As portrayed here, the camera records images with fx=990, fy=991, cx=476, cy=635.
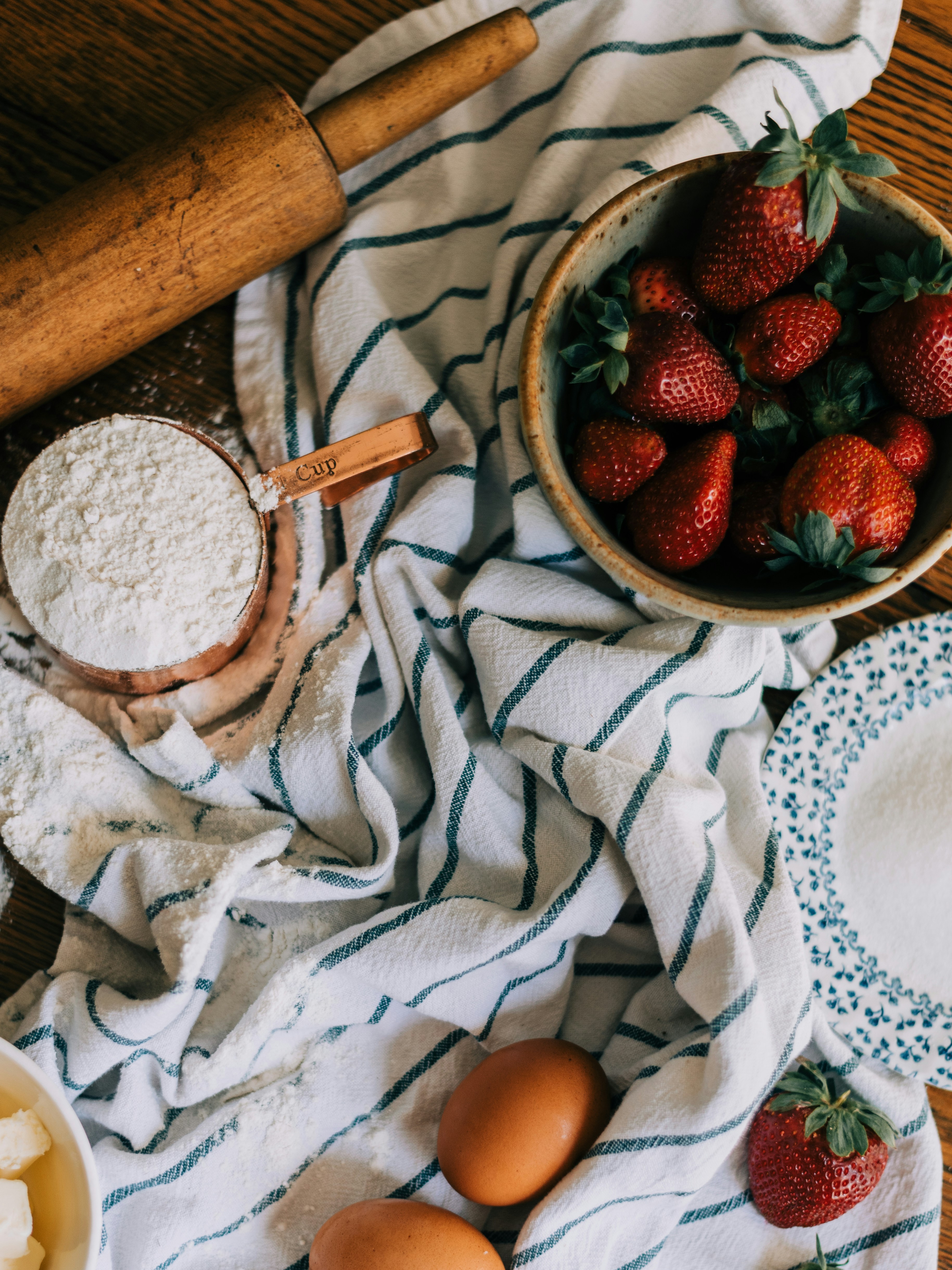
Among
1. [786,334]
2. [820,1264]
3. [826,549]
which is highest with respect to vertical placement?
[786,334]

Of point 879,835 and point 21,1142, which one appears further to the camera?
point 879,835

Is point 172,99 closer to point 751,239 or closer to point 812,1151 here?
point 751,239

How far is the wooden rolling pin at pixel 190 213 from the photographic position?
69 centimetres

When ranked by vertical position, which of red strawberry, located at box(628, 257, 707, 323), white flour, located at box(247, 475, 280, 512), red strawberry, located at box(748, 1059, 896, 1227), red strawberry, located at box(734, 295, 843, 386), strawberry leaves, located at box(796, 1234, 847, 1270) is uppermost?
red strawberry, located at box(628, 257, 707, 323)

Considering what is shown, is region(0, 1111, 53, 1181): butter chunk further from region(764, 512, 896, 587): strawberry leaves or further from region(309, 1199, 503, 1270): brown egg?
region(764, 512, 896, 587): strawberry leaves

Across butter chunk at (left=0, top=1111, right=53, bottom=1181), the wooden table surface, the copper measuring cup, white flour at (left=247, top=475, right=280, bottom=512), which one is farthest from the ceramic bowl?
white flour at (left=247, top=475, right=280, bottom=512)

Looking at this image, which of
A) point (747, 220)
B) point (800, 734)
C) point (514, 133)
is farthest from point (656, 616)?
point (514, 133)

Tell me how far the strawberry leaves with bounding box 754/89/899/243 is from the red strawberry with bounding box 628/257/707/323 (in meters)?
0.08

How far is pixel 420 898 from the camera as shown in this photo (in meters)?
0.78

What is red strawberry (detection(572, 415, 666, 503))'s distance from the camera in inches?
25.8

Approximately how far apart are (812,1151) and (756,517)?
46cm

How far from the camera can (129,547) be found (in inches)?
27.2

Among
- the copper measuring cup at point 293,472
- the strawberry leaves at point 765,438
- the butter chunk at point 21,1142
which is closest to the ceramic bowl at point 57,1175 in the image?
the butter chunk at point 21,1142

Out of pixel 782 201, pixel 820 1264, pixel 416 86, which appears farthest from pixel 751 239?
pixel 820 1264
